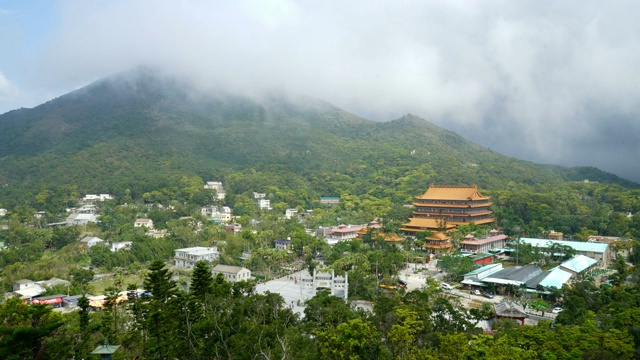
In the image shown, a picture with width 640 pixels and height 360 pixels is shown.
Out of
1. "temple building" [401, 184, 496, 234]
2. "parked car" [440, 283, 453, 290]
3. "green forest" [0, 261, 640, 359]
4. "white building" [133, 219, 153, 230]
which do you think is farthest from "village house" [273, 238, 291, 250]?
"green forest" [0, 261, 640, 359]

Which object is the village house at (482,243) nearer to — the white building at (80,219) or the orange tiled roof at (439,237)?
the orange tiled roof at (439,237)

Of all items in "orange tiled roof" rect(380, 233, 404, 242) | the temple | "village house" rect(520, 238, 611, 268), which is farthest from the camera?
the temple

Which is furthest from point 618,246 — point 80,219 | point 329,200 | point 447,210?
point 80,219

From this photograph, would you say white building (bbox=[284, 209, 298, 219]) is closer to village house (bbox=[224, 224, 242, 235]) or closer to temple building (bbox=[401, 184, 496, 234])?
village house (bbox=[224, 224, 242, 235])

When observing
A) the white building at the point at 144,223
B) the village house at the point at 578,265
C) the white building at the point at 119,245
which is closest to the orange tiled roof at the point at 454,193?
the village house at the point at 578,265

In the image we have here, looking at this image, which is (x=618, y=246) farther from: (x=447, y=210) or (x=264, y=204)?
(x=264, y=204)
